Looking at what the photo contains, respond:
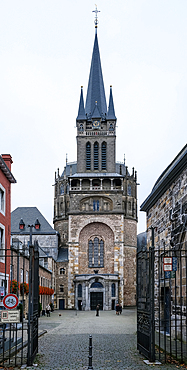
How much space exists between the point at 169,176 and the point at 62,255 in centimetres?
4851

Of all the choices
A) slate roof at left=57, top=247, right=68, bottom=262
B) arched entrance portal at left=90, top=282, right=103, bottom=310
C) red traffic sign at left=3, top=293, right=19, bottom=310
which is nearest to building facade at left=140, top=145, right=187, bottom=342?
red traffic sign at left=3, top=293, right=19, bottom=310

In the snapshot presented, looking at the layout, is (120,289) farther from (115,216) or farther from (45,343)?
(45,343)

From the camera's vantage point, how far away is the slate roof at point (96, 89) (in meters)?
67.4

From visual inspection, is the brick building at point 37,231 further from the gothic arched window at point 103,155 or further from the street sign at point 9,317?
the street sign at point 9,317

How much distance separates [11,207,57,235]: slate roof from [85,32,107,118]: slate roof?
16474 millimetres

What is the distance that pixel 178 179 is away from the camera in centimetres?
1675

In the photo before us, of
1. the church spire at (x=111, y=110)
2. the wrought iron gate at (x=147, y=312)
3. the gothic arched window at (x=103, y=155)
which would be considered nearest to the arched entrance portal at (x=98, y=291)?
the gothic arched window at (x=103, y=155)

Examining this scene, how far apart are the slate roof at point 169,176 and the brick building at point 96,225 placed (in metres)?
34.9

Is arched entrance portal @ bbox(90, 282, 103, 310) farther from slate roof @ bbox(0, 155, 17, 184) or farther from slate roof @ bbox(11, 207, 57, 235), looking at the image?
slate roof @ bbox(0, 155, 17, 184)

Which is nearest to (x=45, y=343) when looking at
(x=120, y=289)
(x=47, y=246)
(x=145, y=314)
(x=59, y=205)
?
Answer: (x=145, y=314)

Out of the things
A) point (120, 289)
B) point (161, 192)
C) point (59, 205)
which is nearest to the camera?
point (161, 192)

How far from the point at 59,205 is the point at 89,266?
15.6 m

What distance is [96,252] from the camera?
2354 inches

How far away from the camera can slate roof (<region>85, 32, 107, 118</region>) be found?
6744cm
